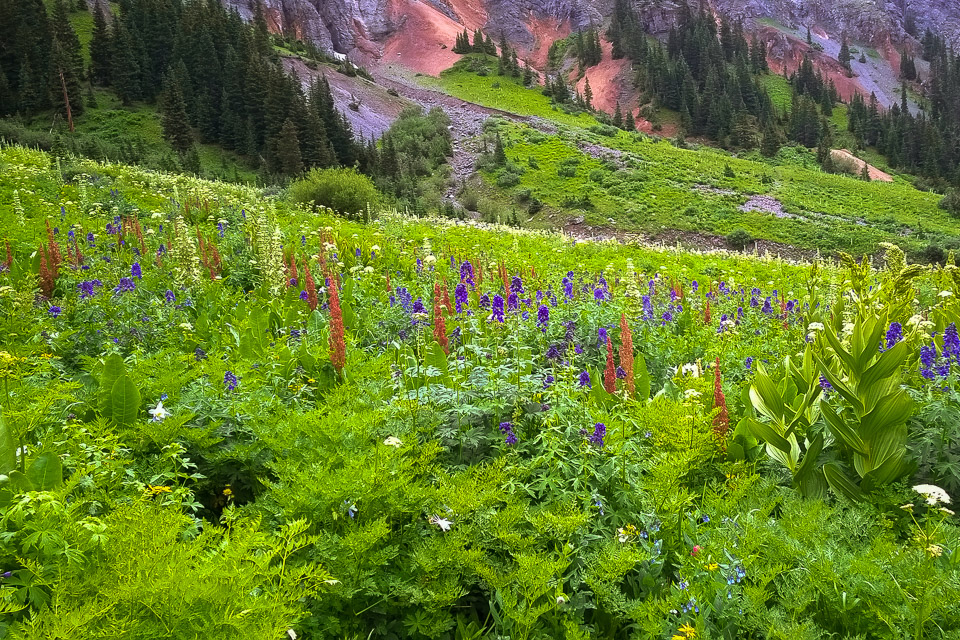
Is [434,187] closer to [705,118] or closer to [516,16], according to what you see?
[705,118]

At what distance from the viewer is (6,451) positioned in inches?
81.0

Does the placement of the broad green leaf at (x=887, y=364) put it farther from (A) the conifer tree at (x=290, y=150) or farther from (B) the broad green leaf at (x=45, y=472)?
(A) the conifer tree at (x=290, y=150)

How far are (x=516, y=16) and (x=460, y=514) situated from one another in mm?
141714

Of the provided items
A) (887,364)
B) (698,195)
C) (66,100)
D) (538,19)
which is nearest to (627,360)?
(887,364)

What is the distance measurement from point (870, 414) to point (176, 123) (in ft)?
146

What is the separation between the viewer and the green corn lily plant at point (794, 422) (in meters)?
3.05

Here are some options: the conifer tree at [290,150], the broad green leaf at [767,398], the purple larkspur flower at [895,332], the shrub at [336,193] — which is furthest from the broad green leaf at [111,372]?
the conifer tree at [290,150]

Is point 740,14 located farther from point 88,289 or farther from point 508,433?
point 508,433

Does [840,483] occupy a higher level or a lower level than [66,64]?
lower

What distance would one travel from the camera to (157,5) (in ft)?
161

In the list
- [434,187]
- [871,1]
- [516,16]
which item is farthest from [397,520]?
[871,1]

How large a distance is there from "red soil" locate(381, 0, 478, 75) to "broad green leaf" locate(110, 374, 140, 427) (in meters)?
95.0

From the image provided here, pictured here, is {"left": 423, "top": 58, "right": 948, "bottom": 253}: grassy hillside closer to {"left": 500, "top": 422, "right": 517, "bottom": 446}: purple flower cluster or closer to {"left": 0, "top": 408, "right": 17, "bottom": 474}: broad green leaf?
{"left": 500, "top": 422, "right": 517, "bottom": 446}: purple flower cluster

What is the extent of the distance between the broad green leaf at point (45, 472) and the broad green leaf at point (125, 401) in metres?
0.93
